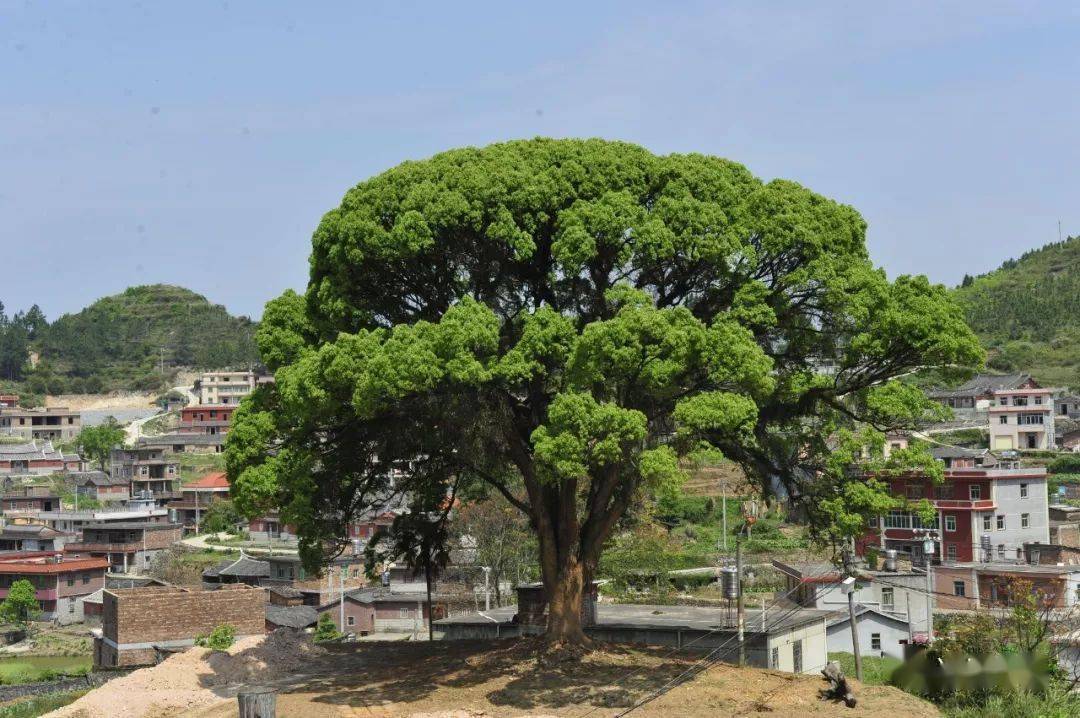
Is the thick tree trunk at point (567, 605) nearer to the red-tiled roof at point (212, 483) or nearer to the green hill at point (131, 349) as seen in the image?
the red-tiled roof at point (212, 483)

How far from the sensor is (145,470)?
8988 cm

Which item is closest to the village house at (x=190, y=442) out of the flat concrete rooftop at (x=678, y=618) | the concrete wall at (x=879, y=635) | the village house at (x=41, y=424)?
the village house at (x=41, y=424)

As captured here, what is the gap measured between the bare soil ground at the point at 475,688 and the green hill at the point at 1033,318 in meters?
67.6

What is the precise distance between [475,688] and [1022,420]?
6556 centimetres

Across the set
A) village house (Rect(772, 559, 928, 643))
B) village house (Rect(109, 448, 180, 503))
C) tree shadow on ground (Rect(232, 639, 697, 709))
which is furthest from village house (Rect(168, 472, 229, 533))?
tree shadow on ground (Rect(232, 639, 697, 709))

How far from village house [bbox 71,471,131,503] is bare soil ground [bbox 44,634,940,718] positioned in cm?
6841

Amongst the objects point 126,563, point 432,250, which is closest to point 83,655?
point 126,563

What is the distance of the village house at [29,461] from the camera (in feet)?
318

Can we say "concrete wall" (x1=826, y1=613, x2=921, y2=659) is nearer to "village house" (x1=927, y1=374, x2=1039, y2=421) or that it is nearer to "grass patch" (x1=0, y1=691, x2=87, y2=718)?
"grass patch" (x1=0, y1=691, x2=87, y2=718)

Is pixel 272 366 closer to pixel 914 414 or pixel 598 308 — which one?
pixel 598 308

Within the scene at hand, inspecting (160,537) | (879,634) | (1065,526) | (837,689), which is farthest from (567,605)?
(160,537)

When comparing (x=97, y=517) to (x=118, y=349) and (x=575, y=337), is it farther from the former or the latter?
(x=118, y=349)

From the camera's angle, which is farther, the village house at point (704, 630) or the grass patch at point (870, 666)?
the grass patch at point (870, 666)

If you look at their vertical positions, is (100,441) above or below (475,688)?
above
